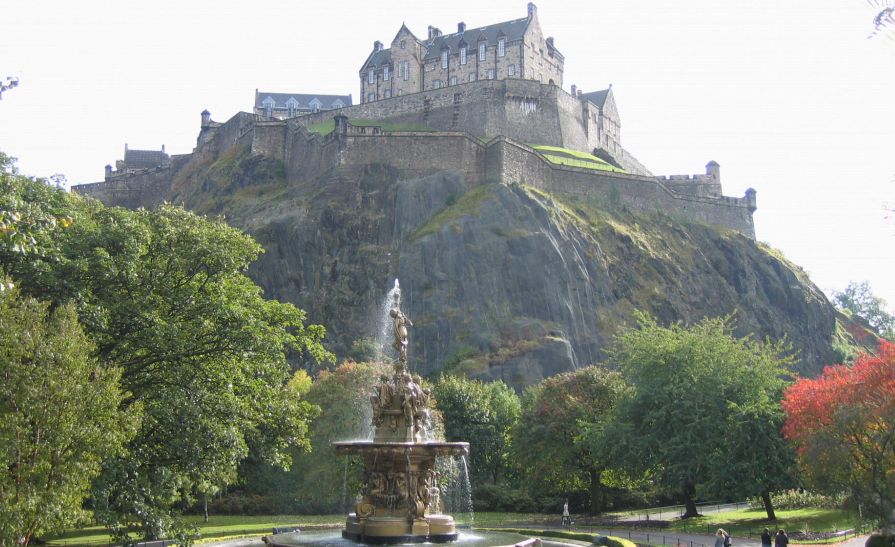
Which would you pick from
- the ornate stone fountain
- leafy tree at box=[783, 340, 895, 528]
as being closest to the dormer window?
leafy tree at box=[783, 340, 895, 528]

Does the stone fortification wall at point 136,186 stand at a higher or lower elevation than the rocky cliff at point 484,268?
higher

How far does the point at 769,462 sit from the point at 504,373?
33983mm

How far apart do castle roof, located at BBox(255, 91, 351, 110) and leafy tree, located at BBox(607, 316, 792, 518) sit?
8581 centimetres

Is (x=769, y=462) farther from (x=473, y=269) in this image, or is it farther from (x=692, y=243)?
(x=692, y=243)

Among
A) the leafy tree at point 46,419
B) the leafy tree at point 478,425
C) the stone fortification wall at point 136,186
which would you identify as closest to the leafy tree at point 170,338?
the leafy tree at point 46,419

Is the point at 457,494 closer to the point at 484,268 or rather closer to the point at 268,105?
the point at 484,268

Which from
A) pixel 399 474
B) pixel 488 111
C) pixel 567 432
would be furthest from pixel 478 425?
pixel 488 111

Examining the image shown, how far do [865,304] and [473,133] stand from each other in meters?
68.5

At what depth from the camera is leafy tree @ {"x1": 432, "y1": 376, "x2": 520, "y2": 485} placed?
53.4 m

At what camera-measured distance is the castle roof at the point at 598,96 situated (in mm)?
113625

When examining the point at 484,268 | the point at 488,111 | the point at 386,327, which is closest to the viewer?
the point at 386,327

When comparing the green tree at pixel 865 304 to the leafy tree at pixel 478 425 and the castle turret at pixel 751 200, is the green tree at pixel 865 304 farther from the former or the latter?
the leafy tree at pixel 478 425

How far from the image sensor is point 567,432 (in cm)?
4678

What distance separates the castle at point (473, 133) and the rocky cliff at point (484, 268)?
82.1 inches
